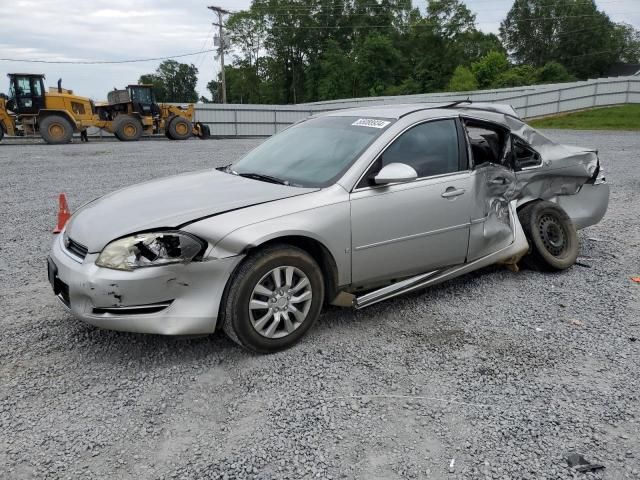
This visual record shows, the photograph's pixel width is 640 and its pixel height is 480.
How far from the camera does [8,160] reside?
1413 cm

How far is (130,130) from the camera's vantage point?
21.5m

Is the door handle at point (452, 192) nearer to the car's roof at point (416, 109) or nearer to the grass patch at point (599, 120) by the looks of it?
the car's roof at point (416, 109)

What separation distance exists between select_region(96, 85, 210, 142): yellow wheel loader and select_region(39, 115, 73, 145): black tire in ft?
5.76

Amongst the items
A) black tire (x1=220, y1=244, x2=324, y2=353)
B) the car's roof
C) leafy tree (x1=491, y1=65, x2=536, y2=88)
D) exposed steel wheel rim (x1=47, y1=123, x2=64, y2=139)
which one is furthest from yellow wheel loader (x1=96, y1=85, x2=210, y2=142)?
leafy tree (x1=491, y1=65, x2=536, y2=88)

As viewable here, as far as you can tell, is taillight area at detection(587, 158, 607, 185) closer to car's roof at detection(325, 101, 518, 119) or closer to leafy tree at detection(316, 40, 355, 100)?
car's roof at detection(325, 101, 518, 119)

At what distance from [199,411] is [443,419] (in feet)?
4.31

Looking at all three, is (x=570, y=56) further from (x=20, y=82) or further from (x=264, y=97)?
(x=20, y=82)

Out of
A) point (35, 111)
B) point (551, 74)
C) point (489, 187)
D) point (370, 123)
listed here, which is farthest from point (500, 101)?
point (551, 74)

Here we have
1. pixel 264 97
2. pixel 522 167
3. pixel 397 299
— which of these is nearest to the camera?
pixel 397 299

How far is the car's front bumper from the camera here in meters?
3.07

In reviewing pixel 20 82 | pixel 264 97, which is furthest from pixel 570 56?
pixel 20 82

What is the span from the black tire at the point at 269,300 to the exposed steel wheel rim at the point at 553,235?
2.61 metres

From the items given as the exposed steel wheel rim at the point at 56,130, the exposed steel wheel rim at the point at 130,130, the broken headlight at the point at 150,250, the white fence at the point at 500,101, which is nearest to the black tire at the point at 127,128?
the exposed steel wheel rim at the point at 130,130

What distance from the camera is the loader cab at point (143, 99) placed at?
72.9 feet
